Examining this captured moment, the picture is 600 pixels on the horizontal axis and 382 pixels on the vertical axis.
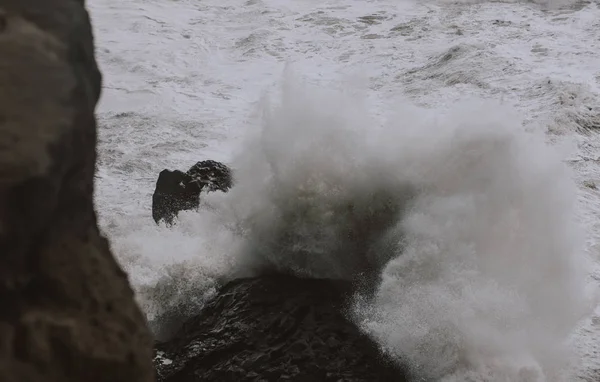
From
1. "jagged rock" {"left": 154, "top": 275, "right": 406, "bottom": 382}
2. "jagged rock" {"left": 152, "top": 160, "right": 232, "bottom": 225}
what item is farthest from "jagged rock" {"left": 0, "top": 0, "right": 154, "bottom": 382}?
"jagged rock" {"left": 152, "top": 160, "right": 232, "bottom": 225}

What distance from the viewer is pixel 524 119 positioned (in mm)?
9359

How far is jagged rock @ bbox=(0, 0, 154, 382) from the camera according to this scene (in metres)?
1.71

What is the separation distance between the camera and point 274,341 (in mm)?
4926

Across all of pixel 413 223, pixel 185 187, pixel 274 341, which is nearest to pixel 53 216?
pixel 274 341

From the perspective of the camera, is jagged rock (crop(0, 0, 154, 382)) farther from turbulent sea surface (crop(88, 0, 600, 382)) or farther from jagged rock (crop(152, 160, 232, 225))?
jagged rock (crop(152, 160, 232, 225))

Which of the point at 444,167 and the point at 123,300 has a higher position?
the point at 123,300

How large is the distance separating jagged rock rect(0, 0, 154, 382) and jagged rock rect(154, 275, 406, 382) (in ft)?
8.80

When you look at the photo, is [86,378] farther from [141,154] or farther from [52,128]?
[141,154]

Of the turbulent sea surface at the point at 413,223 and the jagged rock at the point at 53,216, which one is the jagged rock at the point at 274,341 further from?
the jagged rock at the point at 53,216

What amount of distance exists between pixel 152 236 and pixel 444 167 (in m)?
3.18

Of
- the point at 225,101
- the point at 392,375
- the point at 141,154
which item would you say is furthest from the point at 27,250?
the point at 225,101

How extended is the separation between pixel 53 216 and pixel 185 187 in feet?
16.2

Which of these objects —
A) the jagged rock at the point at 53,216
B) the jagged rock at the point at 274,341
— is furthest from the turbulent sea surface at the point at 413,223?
the jagged rock at the point at 53,216

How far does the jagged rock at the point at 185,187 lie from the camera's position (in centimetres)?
668
